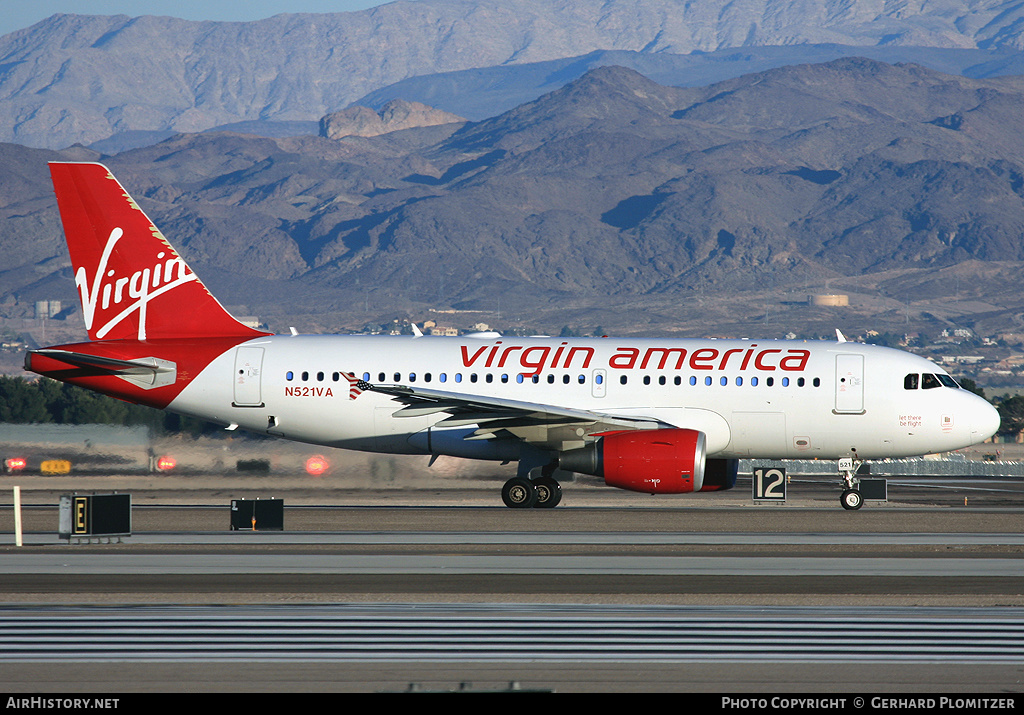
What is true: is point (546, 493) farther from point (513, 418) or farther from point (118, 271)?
point (118, 271)

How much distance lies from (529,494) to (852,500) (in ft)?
26.9

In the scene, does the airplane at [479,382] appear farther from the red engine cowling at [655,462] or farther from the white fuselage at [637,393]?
the red engine cowling at [655,462]

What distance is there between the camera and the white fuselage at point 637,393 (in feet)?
109

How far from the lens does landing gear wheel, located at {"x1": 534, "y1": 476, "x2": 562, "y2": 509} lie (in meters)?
33.0

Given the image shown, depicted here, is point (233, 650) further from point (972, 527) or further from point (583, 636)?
point (972, 527)

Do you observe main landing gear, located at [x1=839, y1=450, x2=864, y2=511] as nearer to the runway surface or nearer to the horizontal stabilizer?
the runway surface

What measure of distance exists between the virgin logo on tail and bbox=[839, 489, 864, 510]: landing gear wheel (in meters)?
18.1

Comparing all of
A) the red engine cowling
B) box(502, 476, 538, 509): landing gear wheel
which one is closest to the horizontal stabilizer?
box(502, 476, 538, 509): landing gear wheel

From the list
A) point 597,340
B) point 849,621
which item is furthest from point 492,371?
point 849,621

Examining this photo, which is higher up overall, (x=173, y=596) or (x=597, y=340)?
(x=597, y=340)

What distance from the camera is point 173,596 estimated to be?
61.8 feet

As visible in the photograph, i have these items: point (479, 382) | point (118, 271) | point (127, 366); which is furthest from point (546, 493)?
point (118, 271)

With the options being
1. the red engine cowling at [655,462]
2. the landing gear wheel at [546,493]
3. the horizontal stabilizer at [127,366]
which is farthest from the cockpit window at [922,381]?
the horizontal stabilizer at [127,366]

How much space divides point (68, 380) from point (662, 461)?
1514cm
